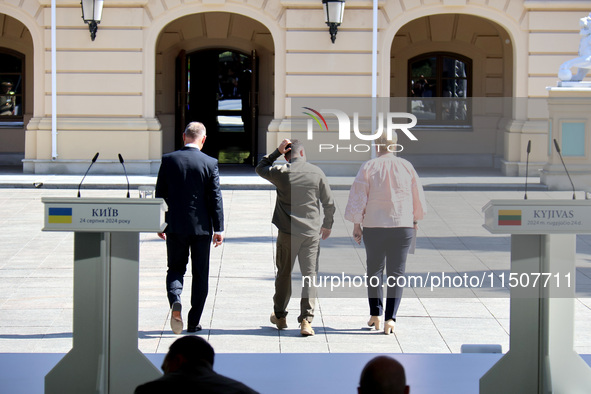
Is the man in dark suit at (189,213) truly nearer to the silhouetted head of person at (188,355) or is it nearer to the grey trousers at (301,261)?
the grey trousers at (301,261)

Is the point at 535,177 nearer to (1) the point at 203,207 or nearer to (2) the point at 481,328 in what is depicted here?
(2) the point at 481,328

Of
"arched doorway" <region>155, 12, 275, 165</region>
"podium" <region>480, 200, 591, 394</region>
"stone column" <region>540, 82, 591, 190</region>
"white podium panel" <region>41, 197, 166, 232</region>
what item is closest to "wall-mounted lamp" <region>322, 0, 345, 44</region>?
"arched doorway" <region>155, 12, 275, 165</region>

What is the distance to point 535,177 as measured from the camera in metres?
18.2

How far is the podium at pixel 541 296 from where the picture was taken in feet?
18.7

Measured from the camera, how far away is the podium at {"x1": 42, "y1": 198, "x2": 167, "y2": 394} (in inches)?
222

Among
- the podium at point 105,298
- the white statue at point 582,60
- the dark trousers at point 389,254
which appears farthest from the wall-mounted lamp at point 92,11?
the podium at point 105,298

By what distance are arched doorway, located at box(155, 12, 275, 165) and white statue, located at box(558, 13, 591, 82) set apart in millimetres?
7038

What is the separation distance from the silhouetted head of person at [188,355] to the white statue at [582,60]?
50.0 ft

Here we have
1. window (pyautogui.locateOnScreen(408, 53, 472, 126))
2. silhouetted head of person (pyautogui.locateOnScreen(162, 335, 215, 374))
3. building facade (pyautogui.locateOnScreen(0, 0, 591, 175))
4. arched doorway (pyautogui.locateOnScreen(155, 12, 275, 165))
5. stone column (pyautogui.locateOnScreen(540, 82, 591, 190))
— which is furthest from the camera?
window (pyautogui.locateOnScreen(408, 53, 472, 126))

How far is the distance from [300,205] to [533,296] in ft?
8.14

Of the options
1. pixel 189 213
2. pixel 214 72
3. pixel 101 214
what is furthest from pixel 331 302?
pixel 214 72

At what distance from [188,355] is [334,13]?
51.2 ft

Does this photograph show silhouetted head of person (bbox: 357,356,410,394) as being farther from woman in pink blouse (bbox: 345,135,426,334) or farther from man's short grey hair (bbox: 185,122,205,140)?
man's short grey hair (bbox: 185,122,205,140)
